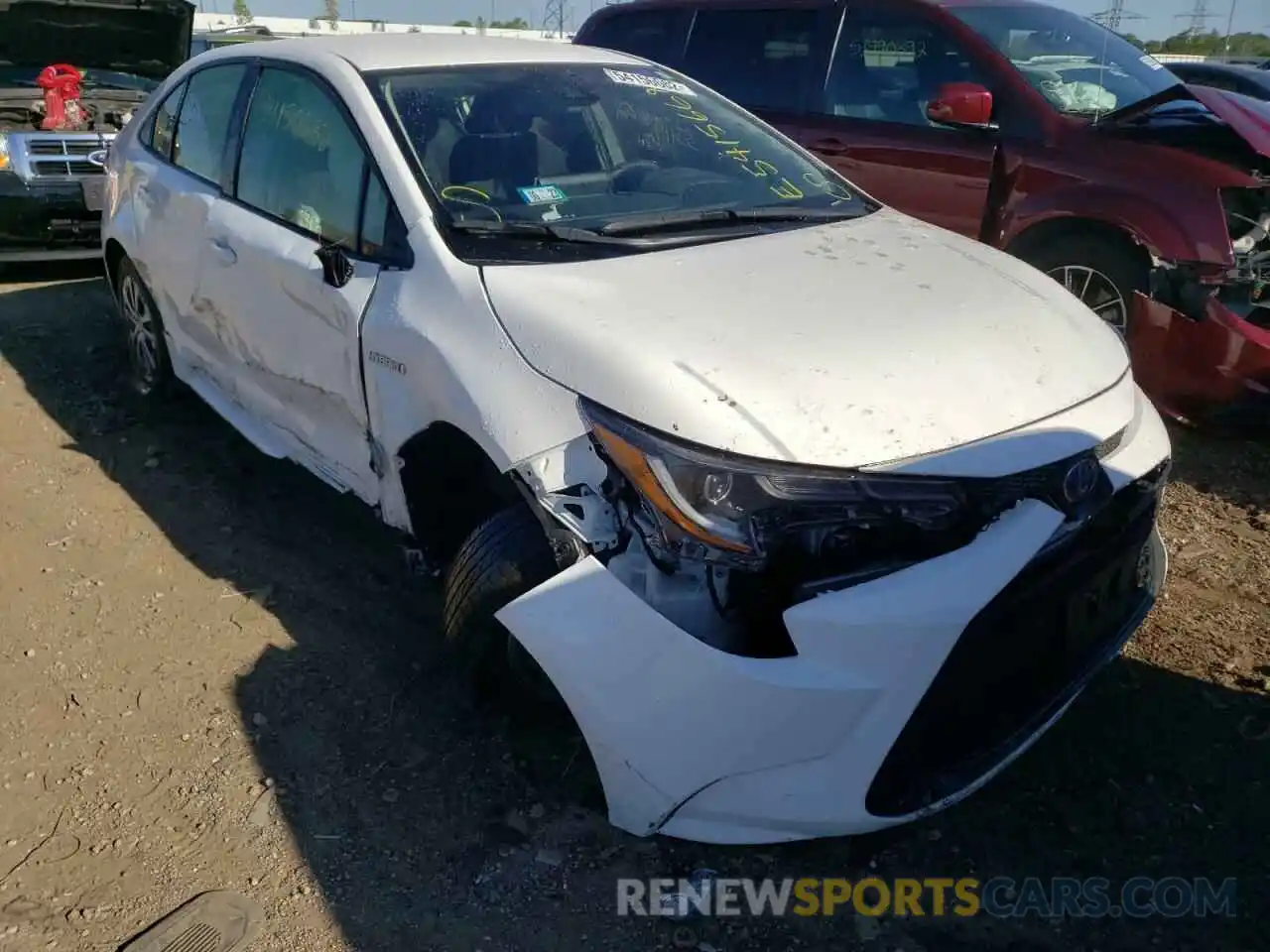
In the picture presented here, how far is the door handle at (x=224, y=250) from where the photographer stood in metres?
3.65

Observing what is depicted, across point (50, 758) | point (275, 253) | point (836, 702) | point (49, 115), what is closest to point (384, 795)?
point (50, 758)

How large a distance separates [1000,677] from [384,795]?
4.80ft

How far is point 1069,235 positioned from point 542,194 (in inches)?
112

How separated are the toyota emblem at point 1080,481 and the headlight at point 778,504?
0.95 feet

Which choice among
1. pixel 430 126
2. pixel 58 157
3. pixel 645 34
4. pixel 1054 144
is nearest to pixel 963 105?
pixel 1054 144

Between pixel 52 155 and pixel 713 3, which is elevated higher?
pixel 713 3

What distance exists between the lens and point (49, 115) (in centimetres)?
688

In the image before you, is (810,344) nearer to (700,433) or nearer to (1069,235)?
(700,433)

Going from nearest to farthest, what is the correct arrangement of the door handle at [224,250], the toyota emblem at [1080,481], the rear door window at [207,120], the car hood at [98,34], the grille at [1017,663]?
the grille at [1017,663] < the toyota emblem at [1080,481] < the door handle at [224,250] < the rear door window at [207,120] < the car hood at [98,34]

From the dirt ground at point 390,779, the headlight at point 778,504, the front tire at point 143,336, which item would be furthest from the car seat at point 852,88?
the headlight at point 778,504

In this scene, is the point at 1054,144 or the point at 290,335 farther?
the point at 1054,144

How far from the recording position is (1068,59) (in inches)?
212

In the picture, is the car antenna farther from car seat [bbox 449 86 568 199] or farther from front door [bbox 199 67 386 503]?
front door [bbox 199 67 386 503]

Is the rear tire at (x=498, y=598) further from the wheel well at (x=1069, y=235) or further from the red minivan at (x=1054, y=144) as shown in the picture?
the wheel well at (x=1069, y=235)
